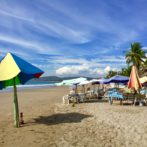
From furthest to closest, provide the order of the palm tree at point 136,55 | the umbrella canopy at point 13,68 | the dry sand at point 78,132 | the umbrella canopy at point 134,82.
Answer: the palm tree at point 136,55 → the umbrella canopy at point 134,82 → the umbrella canopy at point 13,68 → the dry sand at point 78,132

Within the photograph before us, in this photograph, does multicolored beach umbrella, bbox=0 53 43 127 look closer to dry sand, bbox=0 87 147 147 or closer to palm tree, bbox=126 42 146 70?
dry sand, bbox=0 87 147 147

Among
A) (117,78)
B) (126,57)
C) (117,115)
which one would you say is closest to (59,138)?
(117,115)

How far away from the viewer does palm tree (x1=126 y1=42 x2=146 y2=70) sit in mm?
53156

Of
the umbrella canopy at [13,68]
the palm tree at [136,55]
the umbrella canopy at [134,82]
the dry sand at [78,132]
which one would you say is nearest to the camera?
the dry sand at [78,132]

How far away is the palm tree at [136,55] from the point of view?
53156mm

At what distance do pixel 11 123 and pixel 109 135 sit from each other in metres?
4.57

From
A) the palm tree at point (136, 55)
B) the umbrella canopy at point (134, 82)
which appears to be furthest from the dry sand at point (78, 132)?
the palm tree at point (136, 55)

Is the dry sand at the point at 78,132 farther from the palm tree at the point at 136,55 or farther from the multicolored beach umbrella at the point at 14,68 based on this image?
the palm tree at the point at 136,55

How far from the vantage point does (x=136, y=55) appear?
5334 cm

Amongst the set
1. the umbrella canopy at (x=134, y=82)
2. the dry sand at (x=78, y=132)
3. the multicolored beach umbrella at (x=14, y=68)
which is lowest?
the dry sand at (x=78, y=132)

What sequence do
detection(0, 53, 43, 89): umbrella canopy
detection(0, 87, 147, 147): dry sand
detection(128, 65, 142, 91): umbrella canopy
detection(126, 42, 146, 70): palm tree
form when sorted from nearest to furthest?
detection(0, 87, 147, 147): dry sand, detection(0, 53, 43, 89): umbrella canopy, detection(128, 65, 142, 91): umbrella canopy, detection(126, 42, 146, 70): palm tree

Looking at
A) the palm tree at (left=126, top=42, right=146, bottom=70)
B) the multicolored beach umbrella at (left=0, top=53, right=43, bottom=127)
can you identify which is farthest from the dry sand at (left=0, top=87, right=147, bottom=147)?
the palm tree at (left=126, top=42, right=146, bottom=70)

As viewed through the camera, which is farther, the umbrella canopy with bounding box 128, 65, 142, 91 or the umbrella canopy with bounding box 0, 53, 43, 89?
the umbrella canopy with bounding box 128, 65, 142, 91

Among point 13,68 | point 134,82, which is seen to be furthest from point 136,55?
point 13,68
